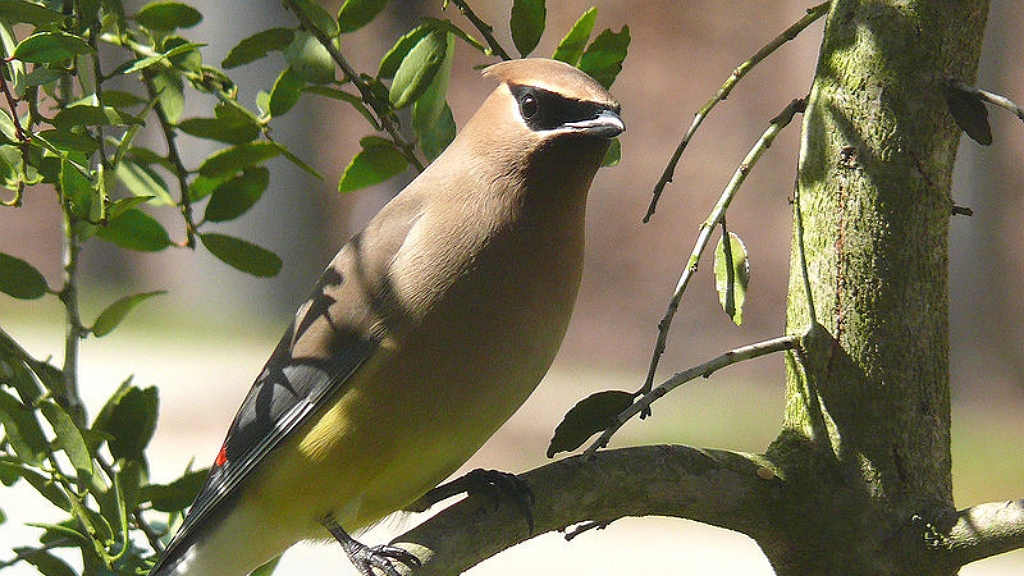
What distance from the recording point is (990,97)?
5.05 feet

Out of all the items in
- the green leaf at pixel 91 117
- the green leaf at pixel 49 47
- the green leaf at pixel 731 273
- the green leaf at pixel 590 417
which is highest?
the green leaf at pixel 49 47

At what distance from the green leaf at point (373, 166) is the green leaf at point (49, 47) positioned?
1.48ft

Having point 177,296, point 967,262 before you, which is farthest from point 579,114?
point 177,296

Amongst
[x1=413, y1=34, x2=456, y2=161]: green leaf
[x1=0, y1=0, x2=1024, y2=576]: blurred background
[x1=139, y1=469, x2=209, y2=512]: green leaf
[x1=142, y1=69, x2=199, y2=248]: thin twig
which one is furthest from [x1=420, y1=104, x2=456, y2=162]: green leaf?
[x1=0, y1=0, x2=1024, y2=576]: blurred background

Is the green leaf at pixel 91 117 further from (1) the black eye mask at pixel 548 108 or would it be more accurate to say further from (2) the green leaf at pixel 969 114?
(2) the green leaf at pixel 969 114

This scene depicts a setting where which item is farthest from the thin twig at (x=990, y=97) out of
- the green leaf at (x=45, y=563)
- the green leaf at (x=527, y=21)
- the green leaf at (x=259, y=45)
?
the green leaf at (x=45, y=563)

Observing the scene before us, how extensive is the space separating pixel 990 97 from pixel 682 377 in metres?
0.46

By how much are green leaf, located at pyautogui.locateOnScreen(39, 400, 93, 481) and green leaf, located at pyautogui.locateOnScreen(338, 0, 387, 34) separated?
0.61m

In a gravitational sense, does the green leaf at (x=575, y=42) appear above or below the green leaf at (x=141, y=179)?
above

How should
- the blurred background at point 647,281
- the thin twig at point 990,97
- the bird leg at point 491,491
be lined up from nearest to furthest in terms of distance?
the thin twig at point 990,97 < the bird leg at point 491,491 < the blurred background at point 647,281

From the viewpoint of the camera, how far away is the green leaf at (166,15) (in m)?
1.87

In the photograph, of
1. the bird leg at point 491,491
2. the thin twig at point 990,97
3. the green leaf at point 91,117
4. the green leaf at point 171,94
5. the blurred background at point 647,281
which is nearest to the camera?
the thin twig at point 990,97

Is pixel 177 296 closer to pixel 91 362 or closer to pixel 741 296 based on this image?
pixel 91 362

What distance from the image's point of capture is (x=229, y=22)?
334 inches
